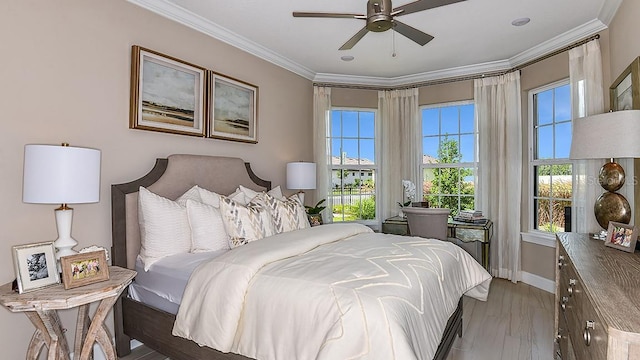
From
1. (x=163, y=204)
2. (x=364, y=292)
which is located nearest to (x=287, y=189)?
(x=163, y=204)

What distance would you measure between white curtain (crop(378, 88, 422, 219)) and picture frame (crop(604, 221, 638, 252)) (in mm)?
2983

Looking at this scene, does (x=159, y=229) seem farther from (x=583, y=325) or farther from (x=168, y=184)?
(x=583, y=325)

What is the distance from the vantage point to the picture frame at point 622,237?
1871 mm

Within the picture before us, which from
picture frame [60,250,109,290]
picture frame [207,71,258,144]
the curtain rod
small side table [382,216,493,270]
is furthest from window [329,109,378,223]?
picture frame [60,250,109,290]

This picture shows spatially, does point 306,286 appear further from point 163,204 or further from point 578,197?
point 578,197

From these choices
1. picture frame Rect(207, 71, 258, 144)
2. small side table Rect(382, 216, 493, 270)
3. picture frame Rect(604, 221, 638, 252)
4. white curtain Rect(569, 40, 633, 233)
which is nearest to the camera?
picture frame Rect(604, 221, 638, 252)

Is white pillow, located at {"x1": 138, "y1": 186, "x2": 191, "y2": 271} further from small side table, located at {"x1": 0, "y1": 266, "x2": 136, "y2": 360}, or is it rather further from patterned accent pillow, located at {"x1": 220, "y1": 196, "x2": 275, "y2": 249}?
small side table, located at {"x1": 0, "y1": 266, "x2": 136, "y2": 360}

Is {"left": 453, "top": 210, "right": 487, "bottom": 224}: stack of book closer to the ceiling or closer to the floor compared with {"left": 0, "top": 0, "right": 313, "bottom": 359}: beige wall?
closer to the floor

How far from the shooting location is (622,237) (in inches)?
77.5

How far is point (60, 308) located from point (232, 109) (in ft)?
7.78

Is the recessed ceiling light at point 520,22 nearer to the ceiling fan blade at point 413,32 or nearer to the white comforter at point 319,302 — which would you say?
the ceiling fan blade at point 413,32

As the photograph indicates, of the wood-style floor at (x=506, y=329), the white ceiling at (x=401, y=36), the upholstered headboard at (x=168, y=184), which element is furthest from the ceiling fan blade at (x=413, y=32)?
the wood-style floor at (x=506, y=329)

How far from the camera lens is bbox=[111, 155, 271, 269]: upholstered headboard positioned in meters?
2.48

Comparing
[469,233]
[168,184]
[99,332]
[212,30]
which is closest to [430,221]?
[469,233]
